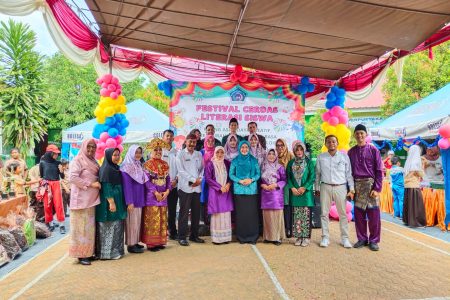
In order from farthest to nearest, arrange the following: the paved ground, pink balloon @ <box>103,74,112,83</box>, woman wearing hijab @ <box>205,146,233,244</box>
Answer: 1. pink balloon @ <box>103,74,112,83</box>
2. woman wearing hijab @ <box>205,146,233,244</box>
3. the paved ground

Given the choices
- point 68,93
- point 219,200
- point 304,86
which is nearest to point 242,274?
point 219,200

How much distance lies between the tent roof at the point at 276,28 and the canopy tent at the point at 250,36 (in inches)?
0.4

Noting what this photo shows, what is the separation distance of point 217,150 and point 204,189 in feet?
2.41

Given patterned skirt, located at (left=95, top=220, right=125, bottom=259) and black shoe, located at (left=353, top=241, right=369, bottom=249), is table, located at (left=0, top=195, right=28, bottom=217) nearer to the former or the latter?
patterned skirt, located at (left=95, top=220, right=125, bottom=259)

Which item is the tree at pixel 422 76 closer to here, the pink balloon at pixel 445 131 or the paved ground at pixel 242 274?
the pink balloon at pixel 445 131

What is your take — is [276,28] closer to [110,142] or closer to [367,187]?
[367,187]

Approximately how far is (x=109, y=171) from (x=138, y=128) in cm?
602

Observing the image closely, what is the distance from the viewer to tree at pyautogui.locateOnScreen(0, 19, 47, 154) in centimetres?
1084

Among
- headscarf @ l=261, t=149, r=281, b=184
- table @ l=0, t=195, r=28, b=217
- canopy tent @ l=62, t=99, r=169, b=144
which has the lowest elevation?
table @ l=0, t=195, r=28, b=217

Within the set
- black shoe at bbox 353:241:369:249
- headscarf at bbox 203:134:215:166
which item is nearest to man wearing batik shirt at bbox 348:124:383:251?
black shoe at bbox 353:241:369:249

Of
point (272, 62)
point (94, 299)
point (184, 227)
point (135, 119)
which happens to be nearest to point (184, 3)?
point (272, 62)

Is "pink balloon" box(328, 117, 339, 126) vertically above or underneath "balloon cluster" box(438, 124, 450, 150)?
above

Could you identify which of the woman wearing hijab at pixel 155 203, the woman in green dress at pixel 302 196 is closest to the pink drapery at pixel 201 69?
the woman wearing hijab at pixel 155 203

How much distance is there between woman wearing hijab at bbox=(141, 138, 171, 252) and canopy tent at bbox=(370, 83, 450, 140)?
16.5ft
